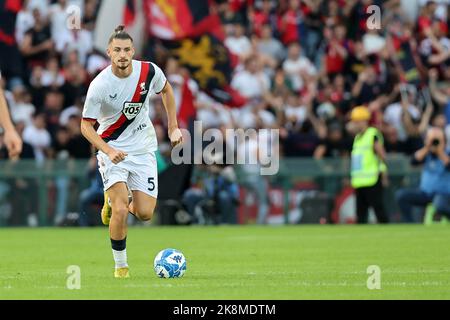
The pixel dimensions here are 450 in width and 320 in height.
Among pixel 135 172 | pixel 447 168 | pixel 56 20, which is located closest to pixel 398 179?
pixel 447 168

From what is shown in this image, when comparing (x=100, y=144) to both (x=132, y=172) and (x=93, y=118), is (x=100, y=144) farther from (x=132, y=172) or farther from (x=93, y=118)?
(x=132, y=172)

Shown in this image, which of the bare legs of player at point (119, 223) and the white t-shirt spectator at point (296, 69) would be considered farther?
the white t-shirt spectator at point (296, 69)

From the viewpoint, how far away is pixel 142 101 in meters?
12.9

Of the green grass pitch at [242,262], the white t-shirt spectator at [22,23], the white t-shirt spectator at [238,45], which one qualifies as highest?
the white t-shirt spectator at [22,23]

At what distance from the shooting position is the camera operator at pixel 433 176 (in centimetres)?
2422

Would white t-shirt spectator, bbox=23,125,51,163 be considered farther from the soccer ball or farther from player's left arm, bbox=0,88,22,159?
player's left arm, bbox=0,88,22,159

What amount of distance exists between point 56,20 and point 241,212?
18.4 ft

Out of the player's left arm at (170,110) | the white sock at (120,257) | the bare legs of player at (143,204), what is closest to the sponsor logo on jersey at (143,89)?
the player's left arm at (170,110)

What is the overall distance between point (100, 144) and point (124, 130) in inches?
29.8

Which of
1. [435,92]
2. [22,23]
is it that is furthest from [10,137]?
[435,92]

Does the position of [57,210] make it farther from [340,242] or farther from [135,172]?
[135,172]

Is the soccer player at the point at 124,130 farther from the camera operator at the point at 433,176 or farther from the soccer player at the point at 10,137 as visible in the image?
the camera operator at the point at 433,176

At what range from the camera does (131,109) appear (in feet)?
42.3
